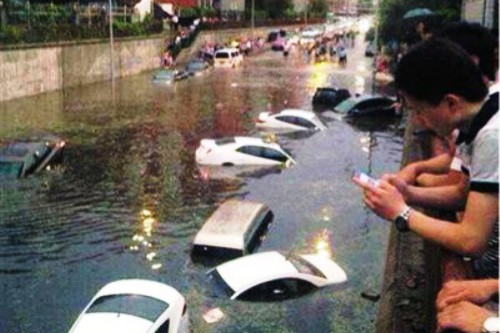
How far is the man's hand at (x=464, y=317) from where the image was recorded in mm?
3189

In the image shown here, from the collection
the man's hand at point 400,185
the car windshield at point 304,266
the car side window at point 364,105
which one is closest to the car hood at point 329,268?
the car windshield at point 304,266

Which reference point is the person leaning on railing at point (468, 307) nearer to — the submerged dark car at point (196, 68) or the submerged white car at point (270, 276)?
the submerged white car at point (270, 276)

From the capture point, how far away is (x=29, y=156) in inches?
925

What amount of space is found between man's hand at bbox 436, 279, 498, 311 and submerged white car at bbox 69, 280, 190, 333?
830cm

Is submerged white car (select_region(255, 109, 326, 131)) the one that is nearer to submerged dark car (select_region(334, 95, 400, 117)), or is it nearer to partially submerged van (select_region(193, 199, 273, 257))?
submerged dark car (select_region(334, 95, 400, 117))

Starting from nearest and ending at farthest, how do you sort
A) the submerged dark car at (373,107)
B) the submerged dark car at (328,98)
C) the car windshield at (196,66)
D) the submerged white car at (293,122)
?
the submerged white car at (293,122) < the submerged dark car at (373,107) < the submerged dark car at (328,98) < the car windshield at (196,66)

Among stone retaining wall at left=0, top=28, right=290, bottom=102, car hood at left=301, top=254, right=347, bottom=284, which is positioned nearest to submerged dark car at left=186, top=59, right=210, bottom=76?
stone retaining wall at left=0, top=28, right=290, bottom=102

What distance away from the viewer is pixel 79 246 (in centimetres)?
1741

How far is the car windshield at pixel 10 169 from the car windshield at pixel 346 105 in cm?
2001

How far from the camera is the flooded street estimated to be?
46.6 ft

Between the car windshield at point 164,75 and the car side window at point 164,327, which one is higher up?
the car windshield at point 164,75

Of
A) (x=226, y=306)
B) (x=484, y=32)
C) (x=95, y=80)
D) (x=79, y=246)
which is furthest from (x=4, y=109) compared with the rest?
(x=484, y=32)

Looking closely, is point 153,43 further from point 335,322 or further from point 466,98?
point 466,98

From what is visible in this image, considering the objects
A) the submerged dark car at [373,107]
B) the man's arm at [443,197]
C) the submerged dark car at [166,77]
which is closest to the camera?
the man's arm at [443,197]
